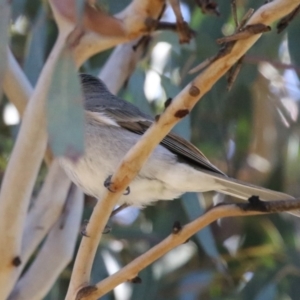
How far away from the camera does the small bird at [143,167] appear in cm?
188

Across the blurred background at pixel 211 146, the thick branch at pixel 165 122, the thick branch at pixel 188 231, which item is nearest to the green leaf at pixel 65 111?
the thick branch at pixel 165 122

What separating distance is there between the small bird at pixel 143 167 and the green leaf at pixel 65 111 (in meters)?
0.60

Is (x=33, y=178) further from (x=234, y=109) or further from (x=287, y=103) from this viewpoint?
(x=287, y=103)

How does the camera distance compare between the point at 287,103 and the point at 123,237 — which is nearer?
the point at 123,237

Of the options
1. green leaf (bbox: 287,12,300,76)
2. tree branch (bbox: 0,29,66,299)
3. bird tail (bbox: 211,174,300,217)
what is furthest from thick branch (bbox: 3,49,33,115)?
green leaf (bbox: 287,12,300,76)

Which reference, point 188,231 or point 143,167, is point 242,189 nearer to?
point 143,167

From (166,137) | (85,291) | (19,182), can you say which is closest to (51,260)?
(19,182)

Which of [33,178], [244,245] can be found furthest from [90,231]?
[244,245]

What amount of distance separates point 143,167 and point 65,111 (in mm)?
768

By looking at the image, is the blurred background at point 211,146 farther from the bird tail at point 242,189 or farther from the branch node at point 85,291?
the branch node at point 85,291

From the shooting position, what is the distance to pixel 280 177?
9.43 feet

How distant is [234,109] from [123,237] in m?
0.70

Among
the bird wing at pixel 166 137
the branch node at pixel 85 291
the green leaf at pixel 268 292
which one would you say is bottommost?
the green leaf at pixel 268 292

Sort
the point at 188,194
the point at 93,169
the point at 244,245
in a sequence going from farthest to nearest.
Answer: the point at 244,245
the point at 188,194
the point at 93,169
